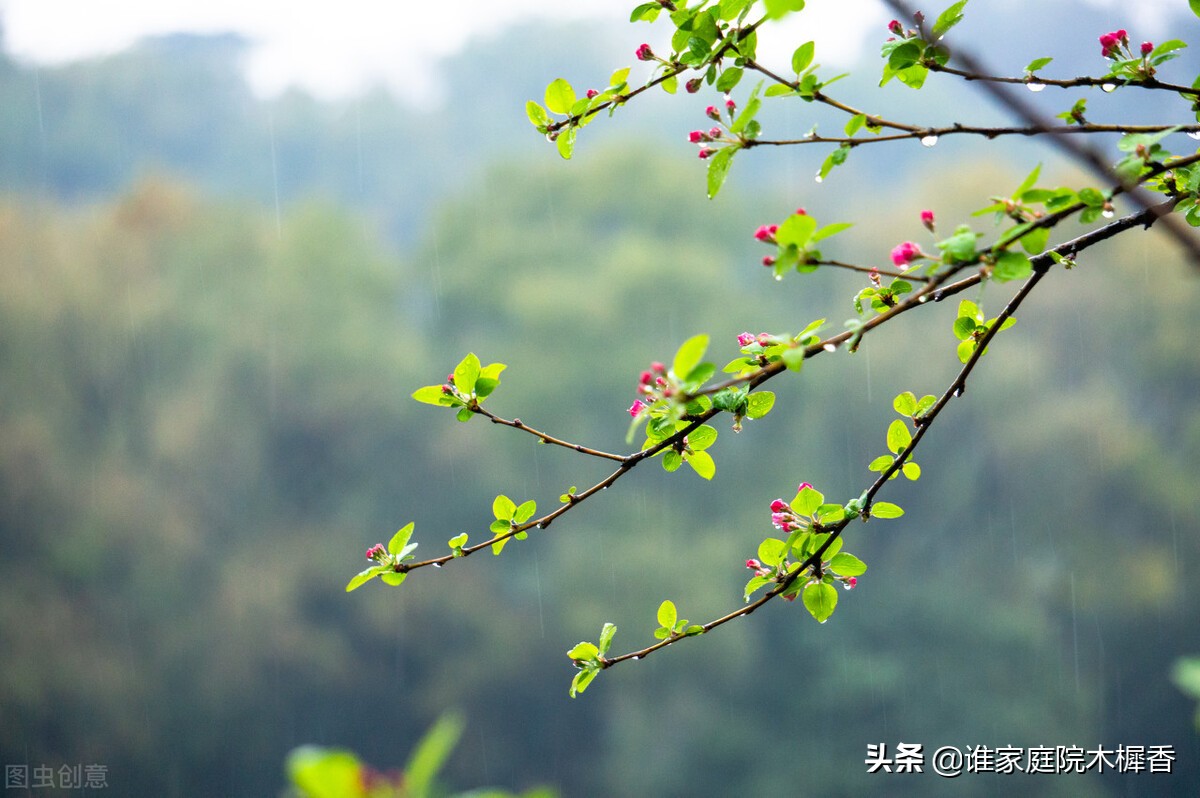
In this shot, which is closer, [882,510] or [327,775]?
[327,775]

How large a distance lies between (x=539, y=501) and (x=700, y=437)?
378 inches

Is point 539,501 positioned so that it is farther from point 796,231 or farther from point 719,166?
point 796,231

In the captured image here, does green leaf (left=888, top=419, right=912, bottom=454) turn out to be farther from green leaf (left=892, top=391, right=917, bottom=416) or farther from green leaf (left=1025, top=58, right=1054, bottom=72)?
green leaf (left=1025, top=58, right=1054, bottom=72)

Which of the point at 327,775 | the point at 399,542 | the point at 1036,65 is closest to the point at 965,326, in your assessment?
the point at 1036,65

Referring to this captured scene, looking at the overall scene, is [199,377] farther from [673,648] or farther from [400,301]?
[673,648]

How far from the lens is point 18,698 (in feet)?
31.2

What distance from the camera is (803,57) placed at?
0.87 meters

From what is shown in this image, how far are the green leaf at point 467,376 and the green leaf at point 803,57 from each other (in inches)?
14.2

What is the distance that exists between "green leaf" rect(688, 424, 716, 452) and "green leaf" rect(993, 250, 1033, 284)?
1.06ft

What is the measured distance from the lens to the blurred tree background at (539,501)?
9.56 meters

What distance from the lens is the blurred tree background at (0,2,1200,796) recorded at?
9.56 metres

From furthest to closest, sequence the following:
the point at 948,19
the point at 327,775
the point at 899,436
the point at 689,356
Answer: the point at 899,436 < the point at 948,19 < the point at 689,356 < the point at 327,775

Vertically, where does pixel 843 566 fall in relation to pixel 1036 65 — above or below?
below

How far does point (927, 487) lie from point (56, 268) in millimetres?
9117
